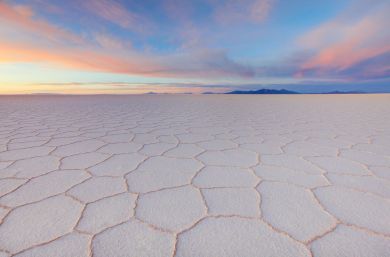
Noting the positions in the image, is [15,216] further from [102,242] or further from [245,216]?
[245,216]

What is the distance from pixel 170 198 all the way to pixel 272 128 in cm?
212

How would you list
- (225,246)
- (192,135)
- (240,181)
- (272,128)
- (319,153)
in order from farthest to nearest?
(272,128), (192,135), (319,153), (240,181), (225,246)

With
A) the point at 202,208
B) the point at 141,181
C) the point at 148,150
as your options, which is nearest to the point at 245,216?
the point at 202,208

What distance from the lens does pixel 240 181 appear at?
127 cm

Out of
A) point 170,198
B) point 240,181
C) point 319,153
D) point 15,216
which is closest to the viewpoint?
point 15,216

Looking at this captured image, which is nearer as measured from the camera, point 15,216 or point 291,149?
point 15,216

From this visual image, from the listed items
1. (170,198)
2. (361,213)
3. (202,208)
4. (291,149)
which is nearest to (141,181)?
(170,198)

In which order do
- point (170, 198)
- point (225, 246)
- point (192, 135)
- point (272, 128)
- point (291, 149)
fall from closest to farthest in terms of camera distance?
point (225, 246)
point (170, 198)
point (291, 149)
point (192, 135)
point (272, 128)

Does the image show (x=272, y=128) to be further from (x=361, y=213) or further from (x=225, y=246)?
(x=225, y=246)

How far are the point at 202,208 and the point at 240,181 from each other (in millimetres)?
345

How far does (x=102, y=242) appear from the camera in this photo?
79cm

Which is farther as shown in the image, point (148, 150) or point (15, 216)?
point (148, 150)

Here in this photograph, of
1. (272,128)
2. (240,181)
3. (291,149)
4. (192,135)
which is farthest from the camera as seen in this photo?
(272,128)

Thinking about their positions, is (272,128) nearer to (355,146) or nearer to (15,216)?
(355,146)
